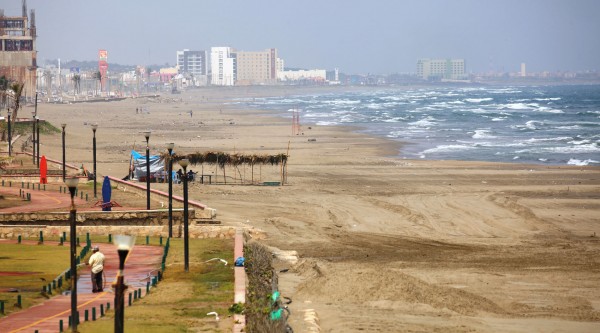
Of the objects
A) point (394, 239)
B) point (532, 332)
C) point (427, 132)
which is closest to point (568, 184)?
point (394, 239)

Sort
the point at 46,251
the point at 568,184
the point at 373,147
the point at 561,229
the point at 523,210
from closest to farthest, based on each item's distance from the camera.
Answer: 1. the point at 46,251
2. the point at 561,229
3. the point at 523,210
4. the point at 568,184
5. the point at 373,147

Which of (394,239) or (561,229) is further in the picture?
(561,229)

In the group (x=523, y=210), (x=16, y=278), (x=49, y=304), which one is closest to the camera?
(x=49, y=304)

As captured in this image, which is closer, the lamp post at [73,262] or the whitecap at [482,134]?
the lamp post at [73,262]

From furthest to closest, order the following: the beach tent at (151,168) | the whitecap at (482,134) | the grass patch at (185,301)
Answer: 1. the whitecap at (482,134)
2. the beach tent at (151,168)
3. the grass patch at (185,301)

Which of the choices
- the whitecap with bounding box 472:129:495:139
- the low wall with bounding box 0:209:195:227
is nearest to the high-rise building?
the whitecap with bounding box 472:129:495:139

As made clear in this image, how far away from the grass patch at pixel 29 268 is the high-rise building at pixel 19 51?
9504cm

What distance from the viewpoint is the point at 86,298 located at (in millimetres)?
17594

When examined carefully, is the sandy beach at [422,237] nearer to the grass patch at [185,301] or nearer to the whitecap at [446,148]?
the grass patch at [185,301]

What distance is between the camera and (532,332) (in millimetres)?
17766

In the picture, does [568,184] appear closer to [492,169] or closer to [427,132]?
[492,169]

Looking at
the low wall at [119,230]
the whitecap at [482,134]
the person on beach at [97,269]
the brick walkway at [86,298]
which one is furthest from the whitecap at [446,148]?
the person on beach at [97,269]

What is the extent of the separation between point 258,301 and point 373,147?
44.5 m

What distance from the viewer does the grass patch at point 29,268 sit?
17531mm
